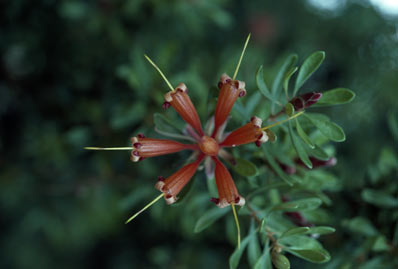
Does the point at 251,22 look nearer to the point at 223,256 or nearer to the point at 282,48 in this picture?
the point at 282,48

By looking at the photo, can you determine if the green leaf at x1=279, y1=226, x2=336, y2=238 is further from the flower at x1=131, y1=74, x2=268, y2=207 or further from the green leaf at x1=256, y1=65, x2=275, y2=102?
the green leaf at x1=256, y1=65, x2=275, y2=102

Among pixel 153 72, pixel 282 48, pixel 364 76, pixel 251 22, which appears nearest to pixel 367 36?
pixel 364 76

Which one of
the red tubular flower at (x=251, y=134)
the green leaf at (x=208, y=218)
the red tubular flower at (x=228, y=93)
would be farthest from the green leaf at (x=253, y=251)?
the red tubular flower at (x=228, y=93)

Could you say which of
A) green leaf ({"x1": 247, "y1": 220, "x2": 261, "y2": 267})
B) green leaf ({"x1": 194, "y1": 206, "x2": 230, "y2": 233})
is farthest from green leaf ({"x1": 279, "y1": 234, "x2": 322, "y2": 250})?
green leaf ({"x1": 194, "y1": 206, "x2": 230, "y2": 233})

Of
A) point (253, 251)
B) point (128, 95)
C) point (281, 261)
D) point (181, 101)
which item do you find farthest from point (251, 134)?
point (128, 95)

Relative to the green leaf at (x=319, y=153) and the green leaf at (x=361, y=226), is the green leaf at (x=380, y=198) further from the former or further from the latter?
the green leaf at (x=319, y=153)

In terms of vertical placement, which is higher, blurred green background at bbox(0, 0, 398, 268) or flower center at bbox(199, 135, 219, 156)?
blurred green background at bbox(0, 0, 398, 268)
